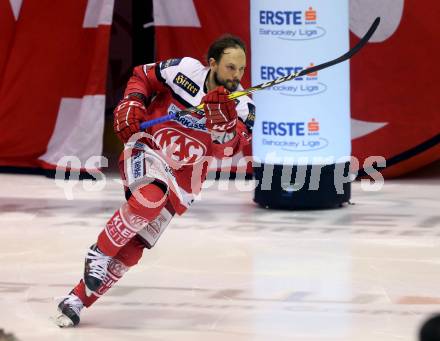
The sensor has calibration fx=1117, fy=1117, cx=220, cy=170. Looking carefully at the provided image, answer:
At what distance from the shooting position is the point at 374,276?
587cm

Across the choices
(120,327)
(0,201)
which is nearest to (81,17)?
(0,201)

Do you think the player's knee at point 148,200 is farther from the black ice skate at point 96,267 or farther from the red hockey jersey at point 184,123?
the black ice skate at point 96,267

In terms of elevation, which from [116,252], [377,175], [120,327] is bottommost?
[377,175]

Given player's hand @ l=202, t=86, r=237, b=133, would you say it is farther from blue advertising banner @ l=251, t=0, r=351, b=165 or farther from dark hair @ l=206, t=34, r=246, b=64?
blue advertising banner @ l=251, t=0, r=351, b=165

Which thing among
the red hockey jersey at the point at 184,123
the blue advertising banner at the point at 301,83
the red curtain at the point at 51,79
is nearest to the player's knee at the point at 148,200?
the red hockey jersey at the point at 184,123

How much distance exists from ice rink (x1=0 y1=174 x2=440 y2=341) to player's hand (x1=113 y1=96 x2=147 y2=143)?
0.84 metres

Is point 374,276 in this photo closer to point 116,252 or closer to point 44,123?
point 116,252

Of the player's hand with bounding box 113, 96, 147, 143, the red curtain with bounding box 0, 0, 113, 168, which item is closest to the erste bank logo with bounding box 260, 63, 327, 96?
the red curtain with bounding box 0, 0, 113, 168

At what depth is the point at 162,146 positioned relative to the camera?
190 inches

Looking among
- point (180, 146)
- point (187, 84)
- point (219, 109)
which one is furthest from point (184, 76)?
point (219, 109)

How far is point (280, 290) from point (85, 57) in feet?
15.4

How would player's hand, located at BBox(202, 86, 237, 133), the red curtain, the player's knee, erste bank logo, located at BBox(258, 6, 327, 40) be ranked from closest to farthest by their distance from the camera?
player's hand, located at BBox(202, 86, 237, 133) < the player's knee < erste bank logo, located at BBox(258, 6, 327, 40) < the red curtain

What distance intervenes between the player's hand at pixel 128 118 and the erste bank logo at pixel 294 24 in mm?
3405

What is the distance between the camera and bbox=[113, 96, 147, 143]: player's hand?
4.59 m
